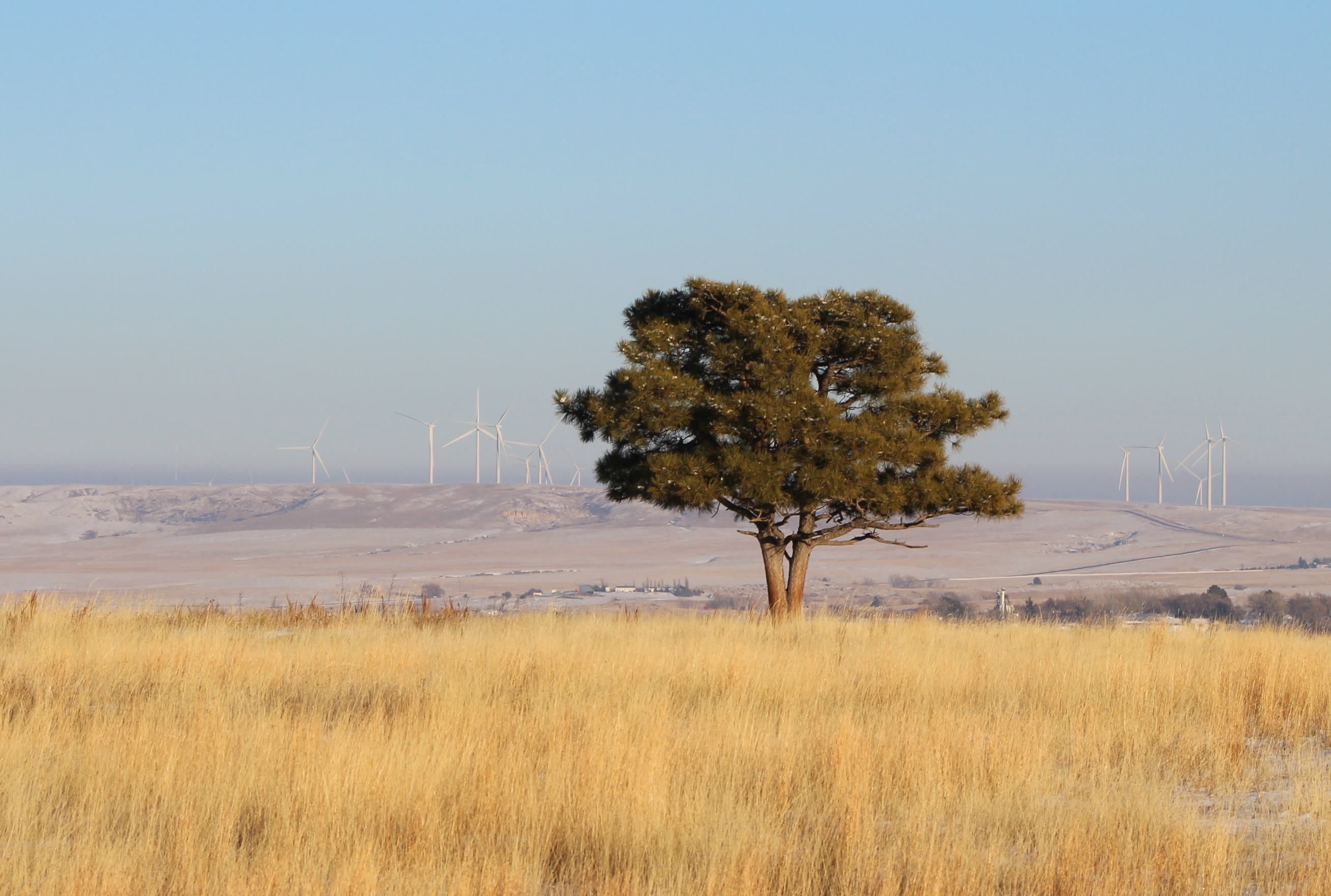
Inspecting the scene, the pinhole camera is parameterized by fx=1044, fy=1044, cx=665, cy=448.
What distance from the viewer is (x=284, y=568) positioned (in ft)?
301

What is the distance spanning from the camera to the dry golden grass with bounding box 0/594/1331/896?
5398mm

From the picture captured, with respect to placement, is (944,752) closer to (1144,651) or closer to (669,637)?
(1144,651)

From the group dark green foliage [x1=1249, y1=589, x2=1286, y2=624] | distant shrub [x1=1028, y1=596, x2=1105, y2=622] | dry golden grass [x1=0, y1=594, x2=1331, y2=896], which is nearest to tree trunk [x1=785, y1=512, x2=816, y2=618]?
dry golden grass [x1=0, y1=594, x2=1331, y2=896]

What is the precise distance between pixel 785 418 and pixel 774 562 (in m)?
3.55

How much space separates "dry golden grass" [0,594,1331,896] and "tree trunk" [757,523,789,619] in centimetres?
719

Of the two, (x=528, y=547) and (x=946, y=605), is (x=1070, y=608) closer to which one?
(x=946, y=605)

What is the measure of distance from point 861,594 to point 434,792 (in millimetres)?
68560

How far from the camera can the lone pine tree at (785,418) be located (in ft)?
59.2

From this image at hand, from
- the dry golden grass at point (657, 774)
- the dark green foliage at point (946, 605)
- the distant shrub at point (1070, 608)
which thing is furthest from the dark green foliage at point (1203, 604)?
the dry golden grass at point (657, 774)

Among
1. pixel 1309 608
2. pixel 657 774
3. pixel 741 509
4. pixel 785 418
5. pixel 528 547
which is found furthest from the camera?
pixel 528 547

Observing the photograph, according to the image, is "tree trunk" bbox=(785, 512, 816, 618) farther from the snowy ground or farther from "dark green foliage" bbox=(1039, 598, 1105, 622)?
"dark green foliage" bbox=(1039, 598, 1105, 622)

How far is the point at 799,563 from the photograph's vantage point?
20.3 meters

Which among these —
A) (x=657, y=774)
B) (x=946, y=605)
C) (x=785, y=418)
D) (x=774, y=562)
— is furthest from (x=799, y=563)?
(x=946, y=605)

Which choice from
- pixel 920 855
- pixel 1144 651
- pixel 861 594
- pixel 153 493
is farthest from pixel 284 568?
pixel 920 855
